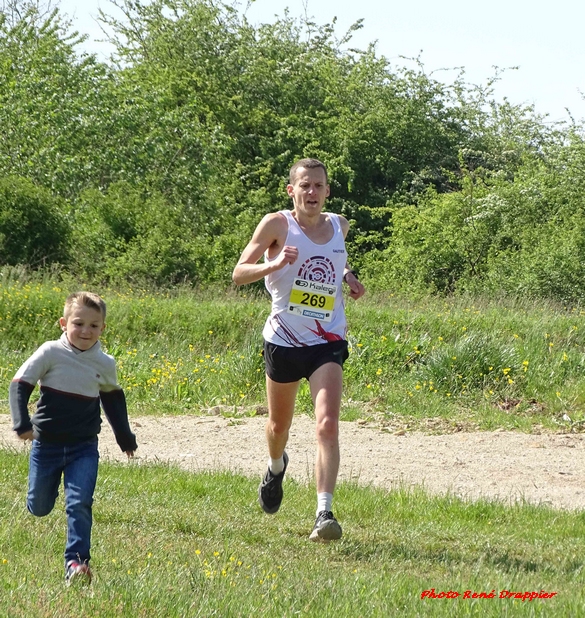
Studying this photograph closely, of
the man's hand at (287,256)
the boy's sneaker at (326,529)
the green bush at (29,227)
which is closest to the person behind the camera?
the boy's sneaker at (326,529)

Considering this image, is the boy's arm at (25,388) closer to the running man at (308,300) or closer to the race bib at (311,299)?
the running man at (308,300)

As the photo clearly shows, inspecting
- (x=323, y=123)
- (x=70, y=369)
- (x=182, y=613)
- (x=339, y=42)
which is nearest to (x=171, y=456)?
(x=70, y=369)

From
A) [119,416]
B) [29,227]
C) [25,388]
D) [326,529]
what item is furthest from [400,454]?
[29,227]

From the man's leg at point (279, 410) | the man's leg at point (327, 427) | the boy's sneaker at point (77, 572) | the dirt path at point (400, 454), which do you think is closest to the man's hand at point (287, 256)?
the man's leg at point (327, 427)

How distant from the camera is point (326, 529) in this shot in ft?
18.2

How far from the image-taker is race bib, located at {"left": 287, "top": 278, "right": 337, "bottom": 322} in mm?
6023

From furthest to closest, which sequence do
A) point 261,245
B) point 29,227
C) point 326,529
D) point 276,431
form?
point 29,227 → point 276,431 → point 261,245 → point 326,529

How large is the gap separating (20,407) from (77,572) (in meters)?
0.87

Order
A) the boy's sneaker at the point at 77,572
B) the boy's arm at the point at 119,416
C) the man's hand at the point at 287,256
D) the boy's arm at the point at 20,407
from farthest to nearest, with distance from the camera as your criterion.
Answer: the man's hand at the point at 287,256
the boy's arm at the point at 119,416
the boy's arm at the point at 20,407
the boy's sneaker at the point at 77,572

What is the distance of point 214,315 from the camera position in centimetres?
1554

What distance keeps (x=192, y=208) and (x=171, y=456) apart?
1999cm

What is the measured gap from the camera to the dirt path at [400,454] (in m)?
8.42

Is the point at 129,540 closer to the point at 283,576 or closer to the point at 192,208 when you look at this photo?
the point at 283,576

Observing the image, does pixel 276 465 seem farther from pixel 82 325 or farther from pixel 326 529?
pixel 82 325
